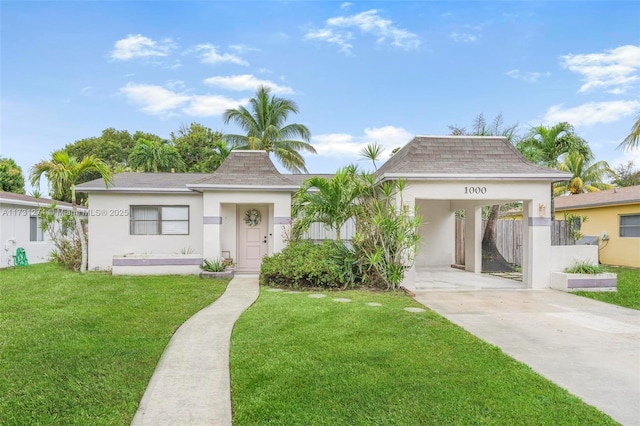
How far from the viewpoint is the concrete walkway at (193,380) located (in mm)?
3459

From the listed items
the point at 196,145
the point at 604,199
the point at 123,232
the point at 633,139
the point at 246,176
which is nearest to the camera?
the point at 633,139

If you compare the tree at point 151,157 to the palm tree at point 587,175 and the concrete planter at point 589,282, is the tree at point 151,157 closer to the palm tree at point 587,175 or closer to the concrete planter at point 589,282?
the concrete planter at point 589,282

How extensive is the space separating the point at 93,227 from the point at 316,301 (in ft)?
29.1

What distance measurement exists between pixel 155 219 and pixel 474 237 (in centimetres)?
1091

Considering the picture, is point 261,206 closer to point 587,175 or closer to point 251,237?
point 251,237

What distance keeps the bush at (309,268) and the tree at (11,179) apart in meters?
22.9

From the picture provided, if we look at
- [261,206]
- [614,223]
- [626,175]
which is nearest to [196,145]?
[261,206]

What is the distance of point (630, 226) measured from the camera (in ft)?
52.9

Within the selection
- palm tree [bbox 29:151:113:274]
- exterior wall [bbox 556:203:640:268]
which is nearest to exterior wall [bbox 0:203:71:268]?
palm tree [bbox 29:151:113:274]

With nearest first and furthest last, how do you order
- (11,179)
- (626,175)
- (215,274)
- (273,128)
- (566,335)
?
(566,335), (215,274), (11,179), (273,128), (626,175)

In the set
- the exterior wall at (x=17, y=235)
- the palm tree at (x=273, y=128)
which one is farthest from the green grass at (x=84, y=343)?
the palm tree at (x=273, y=128)

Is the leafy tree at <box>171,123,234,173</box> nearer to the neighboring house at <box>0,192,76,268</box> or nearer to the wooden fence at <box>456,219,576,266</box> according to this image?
the neighboring house at <box>0,192,76,268</box>

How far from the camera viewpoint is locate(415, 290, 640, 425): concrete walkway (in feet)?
13.1

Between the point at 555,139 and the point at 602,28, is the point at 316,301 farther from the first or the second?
the point at 555,139
